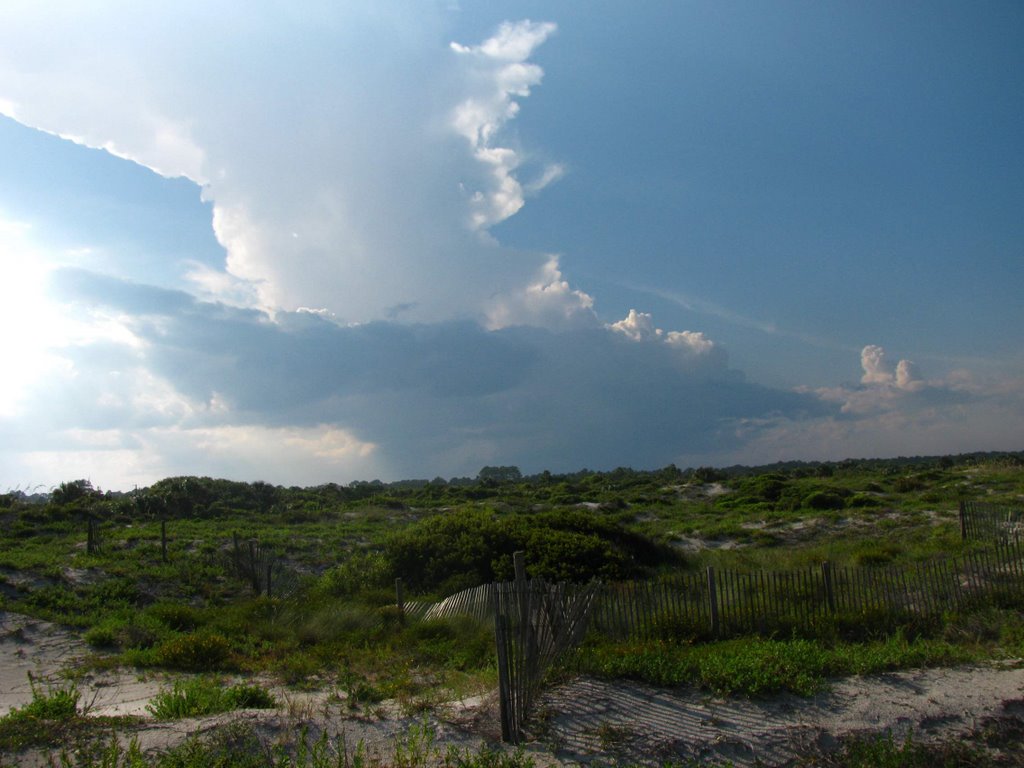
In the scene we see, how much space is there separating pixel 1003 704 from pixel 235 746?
334 inches

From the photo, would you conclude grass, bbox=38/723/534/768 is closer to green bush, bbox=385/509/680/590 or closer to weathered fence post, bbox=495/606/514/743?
weathered fence post, bbox=495/606/514/743

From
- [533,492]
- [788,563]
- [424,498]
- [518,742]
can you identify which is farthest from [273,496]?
[518,742]

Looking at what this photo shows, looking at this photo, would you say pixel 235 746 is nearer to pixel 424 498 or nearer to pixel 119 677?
pixel 119 677

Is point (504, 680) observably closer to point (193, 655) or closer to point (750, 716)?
point (750, 716)

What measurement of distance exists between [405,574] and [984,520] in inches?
669

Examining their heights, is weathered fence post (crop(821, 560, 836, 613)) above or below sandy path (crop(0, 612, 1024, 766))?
above

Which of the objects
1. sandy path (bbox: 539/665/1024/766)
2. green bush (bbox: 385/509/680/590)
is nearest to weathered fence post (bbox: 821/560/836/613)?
sandy path (bbox: 539/665/1024/766)

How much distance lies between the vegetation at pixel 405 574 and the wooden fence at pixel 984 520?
71 centimetres

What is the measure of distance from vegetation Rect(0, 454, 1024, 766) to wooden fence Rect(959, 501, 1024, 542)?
710mm

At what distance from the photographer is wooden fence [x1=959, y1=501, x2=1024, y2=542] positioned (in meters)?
20.6

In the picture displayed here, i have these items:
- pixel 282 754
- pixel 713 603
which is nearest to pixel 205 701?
pixel 282 754

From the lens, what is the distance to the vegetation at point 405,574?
9.71 metres

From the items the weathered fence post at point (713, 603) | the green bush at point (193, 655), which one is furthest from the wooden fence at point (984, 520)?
the green bush at point (193, 655)

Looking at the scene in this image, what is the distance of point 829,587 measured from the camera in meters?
12.8
